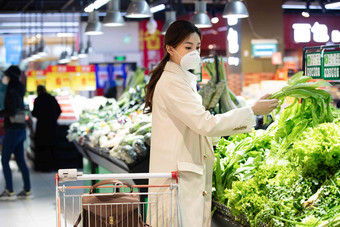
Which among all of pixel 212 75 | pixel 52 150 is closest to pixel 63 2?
pixel 52 150

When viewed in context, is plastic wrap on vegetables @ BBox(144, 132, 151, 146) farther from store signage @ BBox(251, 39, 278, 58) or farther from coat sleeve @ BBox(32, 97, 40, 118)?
store signage @ BBox(251, 39, 278, 58)

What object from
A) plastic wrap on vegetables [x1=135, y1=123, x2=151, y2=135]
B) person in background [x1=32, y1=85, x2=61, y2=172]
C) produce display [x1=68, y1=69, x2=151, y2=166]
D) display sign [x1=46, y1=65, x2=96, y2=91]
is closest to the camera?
produce display [x1=68, y1=69, x2=151, y2=166]

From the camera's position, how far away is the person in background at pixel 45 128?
10.4 meters

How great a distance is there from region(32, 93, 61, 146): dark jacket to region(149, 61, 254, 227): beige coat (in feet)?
24.8

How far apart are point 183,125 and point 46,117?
781 centimetres

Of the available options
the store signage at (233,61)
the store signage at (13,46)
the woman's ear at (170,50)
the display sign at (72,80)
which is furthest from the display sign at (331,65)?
the store signage at (13,46)

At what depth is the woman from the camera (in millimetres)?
2961

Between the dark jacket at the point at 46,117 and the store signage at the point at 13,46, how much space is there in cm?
990

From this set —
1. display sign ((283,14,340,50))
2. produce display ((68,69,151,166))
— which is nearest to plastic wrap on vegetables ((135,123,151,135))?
produce display ((68,69,151,166))

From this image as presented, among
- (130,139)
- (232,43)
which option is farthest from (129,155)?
(232,43)

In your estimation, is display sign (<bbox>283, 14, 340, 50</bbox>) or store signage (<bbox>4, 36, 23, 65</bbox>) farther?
store signage (<bbox>4, 36, 23, 65</bbox>)

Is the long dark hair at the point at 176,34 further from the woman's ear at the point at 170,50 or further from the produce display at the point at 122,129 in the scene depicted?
the produce display at the point at 122,129

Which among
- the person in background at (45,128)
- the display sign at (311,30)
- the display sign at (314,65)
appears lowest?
the person in background at (45,128)

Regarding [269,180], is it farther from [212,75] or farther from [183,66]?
[212,75]
